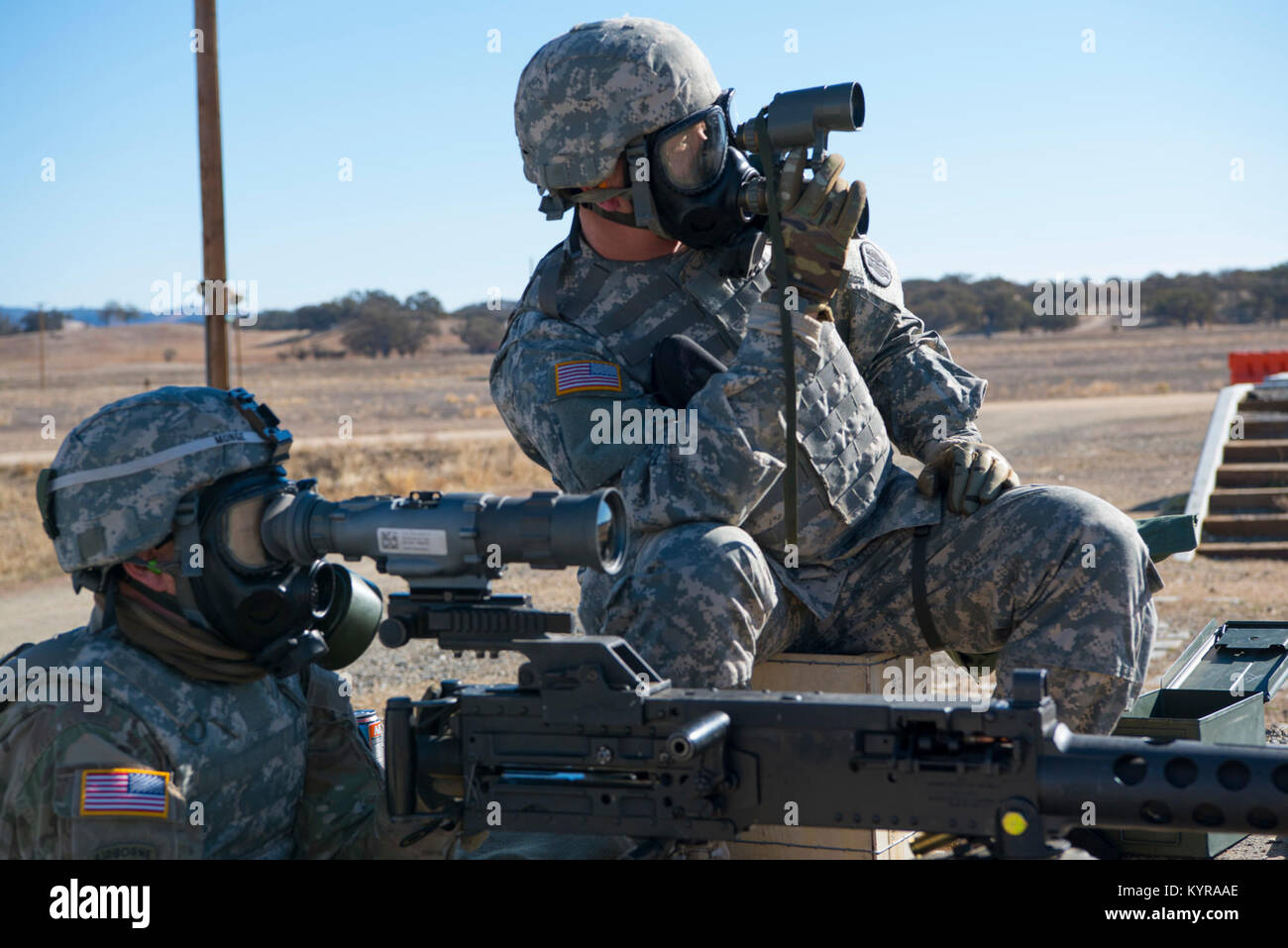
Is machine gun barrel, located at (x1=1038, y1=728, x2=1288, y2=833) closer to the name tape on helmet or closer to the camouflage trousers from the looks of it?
the camouflage trousers

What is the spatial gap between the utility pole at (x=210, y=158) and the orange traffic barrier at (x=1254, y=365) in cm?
1540

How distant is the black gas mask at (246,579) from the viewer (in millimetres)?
3291

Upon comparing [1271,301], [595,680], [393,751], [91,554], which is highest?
[1271,301]

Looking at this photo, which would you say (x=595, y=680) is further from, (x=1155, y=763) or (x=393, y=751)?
(x=1155, y=763)

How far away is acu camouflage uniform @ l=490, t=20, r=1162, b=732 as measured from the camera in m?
3.65

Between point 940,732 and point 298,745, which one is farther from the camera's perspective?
point 298,745

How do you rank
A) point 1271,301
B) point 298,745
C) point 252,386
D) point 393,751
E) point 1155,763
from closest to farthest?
point 1155,763, point 393,751, point 298,745, point 252,386, point 1271,301

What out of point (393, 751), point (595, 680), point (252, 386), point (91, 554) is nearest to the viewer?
point (595, 680)

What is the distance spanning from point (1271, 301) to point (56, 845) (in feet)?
269

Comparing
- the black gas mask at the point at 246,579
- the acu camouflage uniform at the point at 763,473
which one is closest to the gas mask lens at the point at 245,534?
the black gas mask at the point at 246,579

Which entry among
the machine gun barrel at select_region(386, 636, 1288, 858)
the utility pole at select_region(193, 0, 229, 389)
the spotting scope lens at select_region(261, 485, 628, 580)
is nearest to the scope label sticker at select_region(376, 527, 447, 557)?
the spotting scope lens at select_region(261, 485, 628, 580)

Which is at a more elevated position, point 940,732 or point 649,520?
point 649,520
